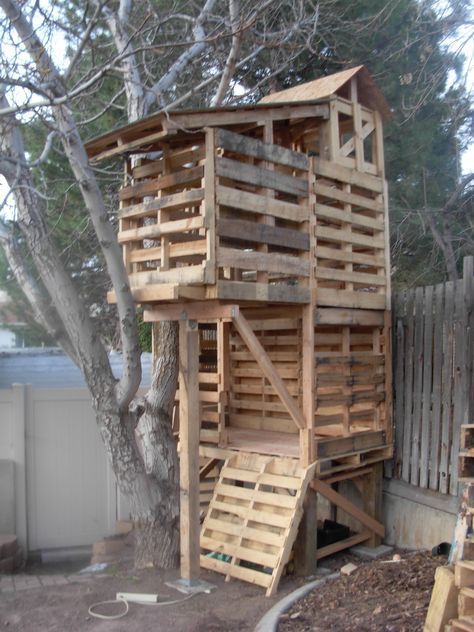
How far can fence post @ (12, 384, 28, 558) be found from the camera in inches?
345

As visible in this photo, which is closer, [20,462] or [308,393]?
[308,393]

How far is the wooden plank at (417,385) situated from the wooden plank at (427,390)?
9cm

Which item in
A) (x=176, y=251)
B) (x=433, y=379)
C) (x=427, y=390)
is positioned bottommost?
(x=427, y=390)

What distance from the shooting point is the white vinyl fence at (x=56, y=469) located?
8.85 meters

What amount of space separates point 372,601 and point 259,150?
166 inches

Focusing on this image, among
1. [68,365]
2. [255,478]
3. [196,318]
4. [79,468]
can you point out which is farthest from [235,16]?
[68,365]

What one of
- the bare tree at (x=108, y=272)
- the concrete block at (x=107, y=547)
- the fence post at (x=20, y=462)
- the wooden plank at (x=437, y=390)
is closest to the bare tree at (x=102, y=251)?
the bare tree at (x=108, y=272)

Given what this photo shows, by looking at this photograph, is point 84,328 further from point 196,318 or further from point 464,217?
point 464,217

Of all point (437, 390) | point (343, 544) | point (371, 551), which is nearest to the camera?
point (437, 390)

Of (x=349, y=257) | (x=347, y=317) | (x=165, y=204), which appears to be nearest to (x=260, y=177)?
(x=165, y=204)

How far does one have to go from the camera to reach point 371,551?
780cm

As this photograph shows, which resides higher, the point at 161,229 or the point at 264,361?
the point at 161,229

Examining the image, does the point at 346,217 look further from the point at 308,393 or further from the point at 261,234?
the point at 308,393

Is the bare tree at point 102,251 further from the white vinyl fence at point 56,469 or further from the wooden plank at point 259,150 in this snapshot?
the white vinyl fence at point 56,469
